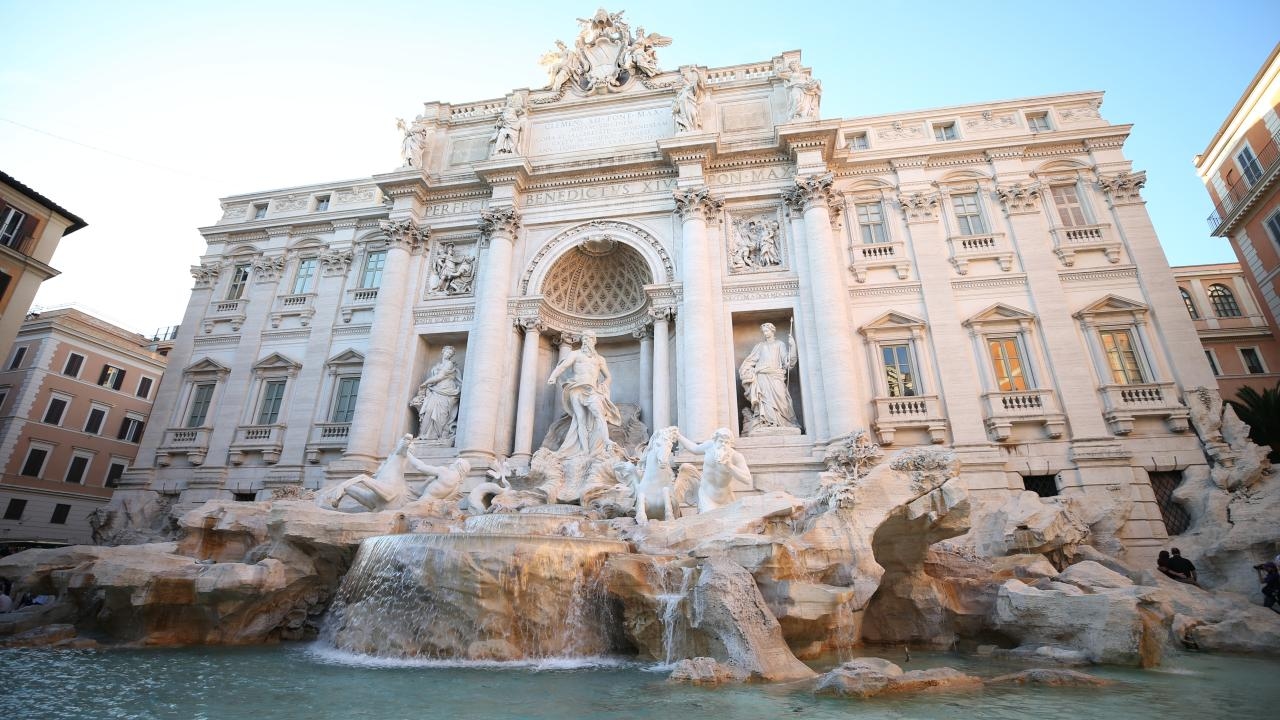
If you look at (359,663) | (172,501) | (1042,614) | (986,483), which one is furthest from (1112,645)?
(172,501)

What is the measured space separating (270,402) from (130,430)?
Answer: 662 inches

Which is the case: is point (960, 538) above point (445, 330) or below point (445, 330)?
below

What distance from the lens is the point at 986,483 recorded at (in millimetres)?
13773

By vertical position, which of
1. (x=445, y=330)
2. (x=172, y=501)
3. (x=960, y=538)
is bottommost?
(x=960, y=538)

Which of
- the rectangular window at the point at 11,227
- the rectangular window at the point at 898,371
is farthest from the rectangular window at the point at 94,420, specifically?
the rectangular window at the point at 898,371

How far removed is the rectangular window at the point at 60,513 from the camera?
24891 mm

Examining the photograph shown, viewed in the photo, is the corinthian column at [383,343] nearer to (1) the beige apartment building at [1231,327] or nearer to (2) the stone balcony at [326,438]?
(2) the stone balcony at [326,438]

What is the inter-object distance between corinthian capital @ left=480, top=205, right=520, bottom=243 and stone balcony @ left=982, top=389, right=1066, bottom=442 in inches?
548

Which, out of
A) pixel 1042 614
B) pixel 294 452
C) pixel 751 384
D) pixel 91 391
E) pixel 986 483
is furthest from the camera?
pixel 91 391

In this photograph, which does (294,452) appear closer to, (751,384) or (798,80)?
(751,384)

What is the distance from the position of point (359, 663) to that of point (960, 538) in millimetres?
11450

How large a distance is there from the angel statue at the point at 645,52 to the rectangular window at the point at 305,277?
13223 millimetres

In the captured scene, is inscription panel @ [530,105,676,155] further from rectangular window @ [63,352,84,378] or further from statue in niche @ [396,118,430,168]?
rectangular window @ [63,352,84,378]

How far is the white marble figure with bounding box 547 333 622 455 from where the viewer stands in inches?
584
